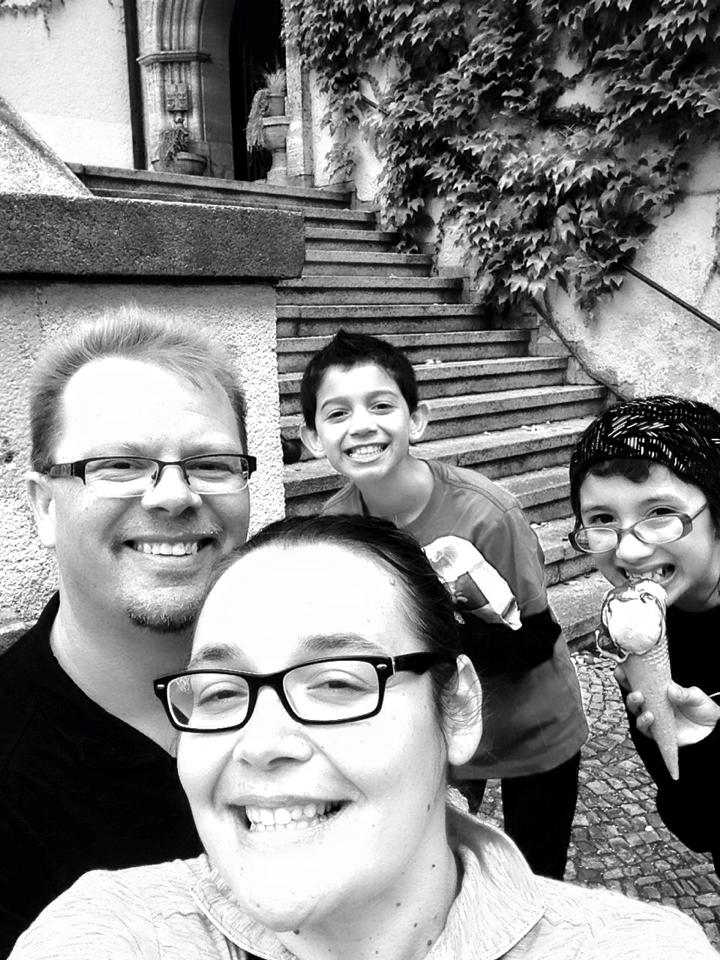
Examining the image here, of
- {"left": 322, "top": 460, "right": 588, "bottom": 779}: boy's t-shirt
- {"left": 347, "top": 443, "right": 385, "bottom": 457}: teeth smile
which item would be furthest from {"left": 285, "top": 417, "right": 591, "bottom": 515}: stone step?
{"left": 322, "top": 460, "right": 588, "bottom": 779}: boy's t-shirt

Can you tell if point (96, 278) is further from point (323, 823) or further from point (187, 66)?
point (187, 66)

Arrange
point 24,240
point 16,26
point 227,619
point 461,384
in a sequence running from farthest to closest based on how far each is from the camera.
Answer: point 16,26
point 461,384
point 24,240
point 227,619

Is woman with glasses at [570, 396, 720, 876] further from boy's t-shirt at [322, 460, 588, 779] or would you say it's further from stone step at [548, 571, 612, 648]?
stone step at [548, 571, 612, 648]

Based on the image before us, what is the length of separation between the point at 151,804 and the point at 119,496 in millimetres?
588

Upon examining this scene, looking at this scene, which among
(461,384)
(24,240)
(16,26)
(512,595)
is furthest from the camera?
(16,26)

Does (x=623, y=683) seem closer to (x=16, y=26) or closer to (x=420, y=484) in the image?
(x=420, y=484)

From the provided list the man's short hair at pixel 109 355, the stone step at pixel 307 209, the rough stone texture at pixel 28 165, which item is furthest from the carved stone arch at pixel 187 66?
the man's short hair at pixel 109 355

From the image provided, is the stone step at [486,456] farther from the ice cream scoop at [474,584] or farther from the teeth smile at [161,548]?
the teeth smile at [161,548]

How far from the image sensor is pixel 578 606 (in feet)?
16.0

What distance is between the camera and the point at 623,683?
181 cm

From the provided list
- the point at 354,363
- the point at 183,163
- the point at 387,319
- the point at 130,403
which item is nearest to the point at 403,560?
the point at 130,403

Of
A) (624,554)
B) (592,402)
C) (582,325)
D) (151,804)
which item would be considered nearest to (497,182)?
(582,325)

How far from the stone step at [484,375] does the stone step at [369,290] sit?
0.99 m

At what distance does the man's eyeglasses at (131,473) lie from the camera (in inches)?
58.6
